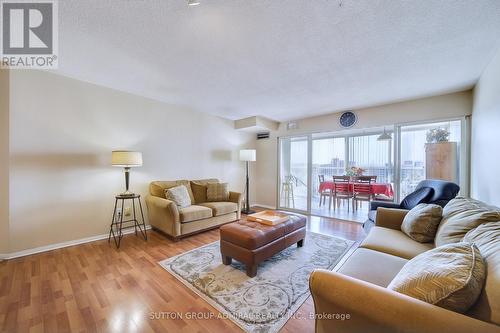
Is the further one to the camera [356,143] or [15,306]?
[356,143]

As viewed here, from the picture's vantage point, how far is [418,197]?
258 centimetres

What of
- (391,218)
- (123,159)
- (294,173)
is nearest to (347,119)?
(294,173)

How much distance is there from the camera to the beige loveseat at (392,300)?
28.2 inches

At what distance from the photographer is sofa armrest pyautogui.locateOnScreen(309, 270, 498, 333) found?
0.71 m

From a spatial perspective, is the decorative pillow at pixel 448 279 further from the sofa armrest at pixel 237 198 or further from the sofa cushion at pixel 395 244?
the sofa armrest at pixel 237 198

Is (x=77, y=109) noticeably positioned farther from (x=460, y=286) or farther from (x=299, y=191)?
(x=299, y=191)

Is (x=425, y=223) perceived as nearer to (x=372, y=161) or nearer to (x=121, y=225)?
(x=121, y=225)

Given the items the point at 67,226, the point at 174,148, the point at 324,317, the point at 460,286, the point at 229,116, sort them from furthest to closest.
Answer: the point at 229,116 → the point at 174,148 → the point at 67,226 → the point at 324,317 → the point at 460,286

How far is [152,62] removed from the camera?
229 centimetres

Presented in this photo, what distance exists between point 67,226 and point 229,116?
11.4 feet

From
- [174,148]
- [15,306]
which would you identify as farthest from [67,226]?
[174,148]

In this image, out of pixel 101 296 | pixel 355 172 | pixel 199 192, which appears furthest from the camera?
pixel 355 172

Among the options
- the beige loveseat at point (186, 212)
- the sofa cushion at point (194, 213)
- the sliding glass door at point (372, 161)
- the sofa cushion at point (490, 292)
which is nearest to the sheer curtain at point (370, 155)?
the sliding glass door at point (372, 161)

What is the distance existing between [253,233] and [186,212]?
4.51 ft
